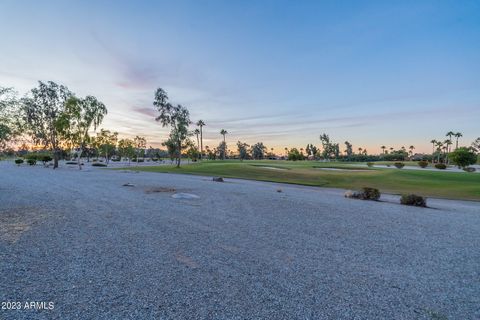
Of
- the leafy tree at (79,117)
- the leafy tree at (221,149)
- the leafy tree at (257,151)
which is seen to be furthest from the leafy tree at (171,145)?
the leafy tree at (257,151)

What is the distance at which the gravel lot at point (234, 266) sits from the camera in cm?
361

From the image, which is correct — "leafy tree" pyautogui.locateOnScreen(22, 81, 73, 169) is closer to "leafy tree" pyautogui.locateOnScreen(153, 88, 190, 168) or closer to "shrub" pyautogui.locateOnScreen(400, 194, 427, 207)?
"leafy tree" pyautogui.locateOnScreen(153, 88, 190, 168)

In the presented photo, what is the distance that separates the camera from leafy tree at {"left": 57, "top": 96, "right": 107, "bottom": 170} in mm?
35688

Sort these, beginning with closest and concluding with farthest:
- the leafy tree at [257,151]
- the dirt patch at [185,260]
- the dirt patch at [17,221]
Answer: the dirt patch at [185,260]
the dirt patch at [17,221]
the leafy tree at [257,151]

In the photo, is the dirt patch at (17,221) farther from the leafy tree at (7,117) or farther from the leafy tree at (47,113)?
the leafy tree at (47,113)

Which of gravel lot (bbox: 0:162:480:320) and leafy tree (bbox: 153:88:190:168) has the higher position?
leafy tree (bbox: 153:88:190:168)

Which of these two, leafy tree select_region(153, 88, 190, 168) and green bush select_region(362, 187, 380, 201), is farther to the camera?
leafy tree select_region(153, 88, 190, 168)

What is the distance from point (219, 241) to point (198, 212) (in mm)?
3743

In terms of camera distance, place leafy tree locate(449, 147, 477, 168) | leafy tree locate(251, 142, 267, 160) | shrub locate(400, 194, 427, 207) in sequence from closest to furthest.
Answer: shrub locate(400, 194, 427, 207), leafy tree locate(449, 147, 477, 168), leafy tree locate(251, 142, 267, 160)

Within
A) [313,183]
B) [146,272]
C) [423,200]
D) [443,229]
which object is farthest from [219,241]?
[313,183]

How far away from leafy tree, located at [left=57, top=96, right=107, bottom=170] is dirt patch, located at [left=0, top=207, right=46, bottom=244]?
105 feet

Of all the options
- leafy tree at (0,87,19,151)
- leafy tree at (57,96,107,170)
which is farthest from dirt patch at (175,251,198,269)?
leafy tree at (57,96,107,170)

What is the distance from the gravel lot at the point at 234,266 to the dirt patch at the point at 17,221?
42mm

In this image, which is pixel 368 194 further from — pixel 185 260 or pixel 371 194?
pixel 185 260
